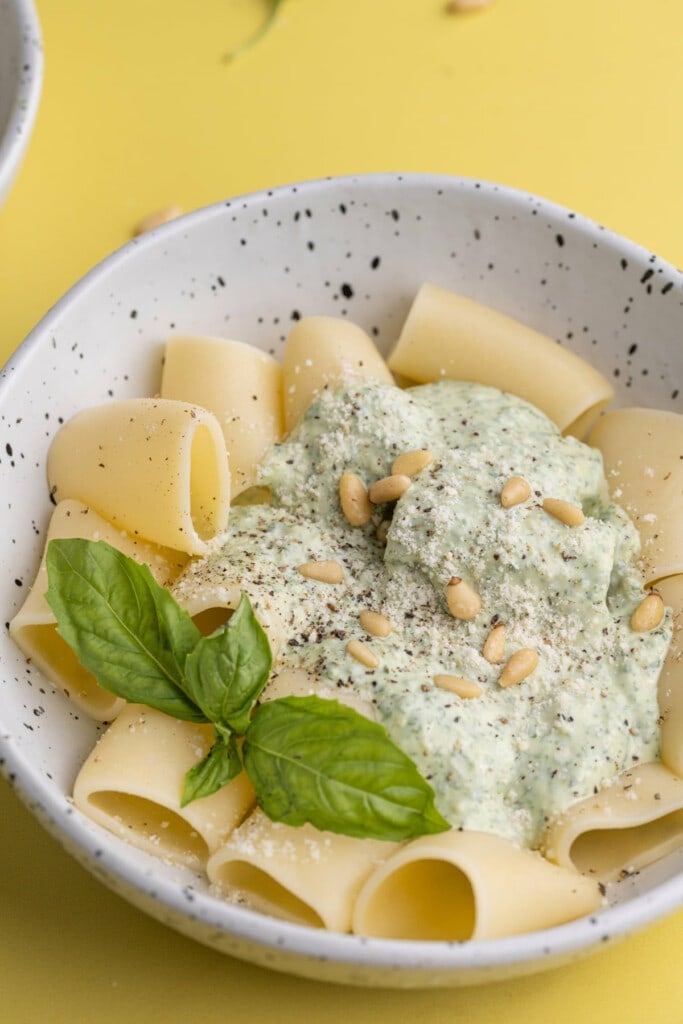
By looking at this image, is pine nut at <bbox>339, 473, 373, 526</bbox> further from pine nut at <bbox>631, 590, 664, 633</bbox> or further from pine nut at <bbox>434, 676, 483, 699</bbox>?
pine nut at <bbox>631, 590, 664, 633</bbox>

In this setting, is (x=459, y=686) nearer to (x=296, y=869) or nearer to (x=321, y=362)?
(x=296, y=869)

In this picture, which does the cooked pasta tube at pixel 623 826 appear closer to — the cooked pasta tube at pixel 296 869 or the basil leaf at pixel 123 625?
the cooked pasta tube at pixel 296 869

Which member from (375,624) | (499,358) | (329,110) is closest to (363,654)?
(375,624)

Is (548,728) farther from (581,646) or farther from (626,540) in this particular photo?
(626,540)

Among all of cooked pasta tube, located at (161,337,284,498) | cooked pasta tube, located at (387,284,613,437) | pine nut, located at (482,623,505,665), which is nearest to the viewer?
pine nut, located at (482,623,505,665)

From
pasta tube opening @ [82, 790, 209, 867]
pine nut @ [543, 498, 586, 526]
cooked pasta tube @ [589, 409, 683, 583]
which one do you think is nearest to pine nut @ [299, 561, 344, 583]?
pine nut @ [543, 498, 586, 526]

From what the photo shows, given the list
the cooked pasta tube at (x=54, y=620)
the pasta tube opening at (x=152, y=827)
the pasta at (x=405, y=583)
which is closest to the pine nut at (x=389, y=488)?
the pasta at (x=405, y=583)

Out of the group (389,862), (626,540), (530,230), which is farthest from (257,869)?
(530,230)
